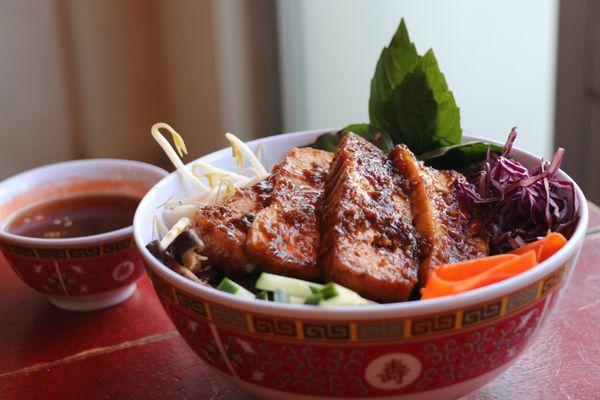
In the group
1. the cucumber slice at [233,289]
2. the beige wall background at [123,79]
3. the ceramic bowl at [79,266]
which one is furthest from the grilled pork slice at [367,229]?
the beige wall background at [123,79]

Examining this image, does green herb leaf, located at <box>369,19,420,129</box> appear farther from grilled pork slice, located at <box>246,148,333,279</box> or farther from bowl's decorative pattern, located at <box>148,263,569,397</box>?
bowl's decorative pattern, located at <box>148,263,569,397</box>

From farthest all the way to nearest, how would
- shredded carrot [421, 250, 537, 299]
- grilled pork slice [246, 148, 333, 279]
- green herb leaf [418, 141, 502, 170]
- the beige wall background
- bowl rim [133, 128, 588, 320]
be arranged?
the beige wall background < green herb leaf [418, 141, 502, 170] < grilled pork slice [246, 148, 333, 279] < shredded carrot [421, 250, 537, 299] < bowl rim [133, 128, 588, 320]

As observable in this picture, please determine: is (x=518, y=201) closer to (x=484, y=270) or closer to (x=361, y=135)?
(x=484, y=270)

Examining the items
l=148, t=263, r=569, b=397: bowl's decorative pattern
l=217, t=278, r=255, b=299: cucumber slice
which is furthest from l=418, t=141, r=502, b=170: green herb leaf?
l=217, t=278, r=255, b=299: cucumber slice

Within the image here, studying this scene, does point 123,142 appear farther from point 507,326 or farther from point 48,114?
point 507,326

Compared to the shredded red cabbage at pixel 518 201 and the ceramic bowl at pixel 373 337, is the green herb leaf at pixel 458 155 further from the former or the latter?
the ceramic bowl at pixel 373 337

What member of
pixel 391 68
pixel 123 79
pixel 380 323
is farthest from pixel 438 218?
pixel 123 79
